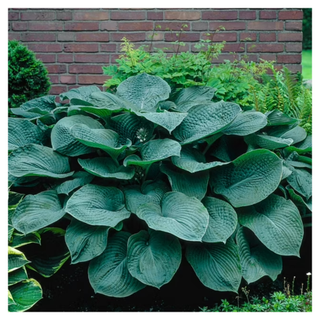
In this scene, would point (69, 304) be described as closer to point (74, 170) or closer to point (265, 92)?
point (74, 170)

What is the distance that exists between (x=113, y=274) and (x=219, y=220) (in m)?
0.51

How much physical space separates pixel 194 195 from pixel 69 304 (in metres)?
0.82

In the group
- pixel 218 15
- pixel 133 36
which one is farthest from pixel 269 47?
pixel 133 36

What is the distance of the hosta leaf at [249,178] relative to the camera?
73.6 inches

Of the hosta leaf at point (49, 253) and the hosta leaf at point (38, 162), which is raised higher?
the hosta leaf at point (38, 162)

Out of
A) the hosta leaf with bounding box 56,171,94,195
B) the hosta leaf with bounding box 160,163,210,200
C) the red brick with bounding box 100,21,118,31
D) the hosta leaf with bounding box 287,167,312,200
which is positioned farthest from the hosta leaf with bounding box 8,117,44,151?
the red brick with bounding box 100,21,118,31

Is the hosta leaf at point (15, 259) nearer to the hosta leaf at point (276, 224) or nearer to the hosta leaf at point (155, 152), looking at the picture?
the hosta leaf at point (155, 152)

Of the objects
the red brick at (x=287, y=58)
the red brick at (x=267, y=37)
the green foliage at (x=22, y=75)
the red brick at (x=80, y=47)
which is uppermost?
the red brick at (x=267, y=37)

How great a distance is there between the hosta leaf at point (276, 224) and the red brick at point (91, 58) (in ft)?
9.41

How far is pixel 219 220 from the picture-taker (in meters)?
1.82

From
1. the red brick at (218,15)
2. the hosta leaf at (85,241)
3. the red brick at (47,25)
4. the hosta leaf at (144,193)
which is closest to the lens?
the hosta leaf at (85,241)

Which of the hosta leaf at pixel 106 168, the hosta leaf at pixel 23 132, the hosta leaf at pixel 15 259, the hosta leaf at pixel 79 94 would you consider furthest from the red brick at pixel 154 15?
the hosta leaf at pixel 15 259

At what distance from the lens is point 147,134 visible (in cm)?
203

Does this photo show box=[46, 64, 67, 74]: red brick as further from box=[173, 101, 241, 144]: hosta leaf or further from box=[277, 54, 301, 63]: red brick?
box=[173, 101, 241, 144]: hosta leaf
